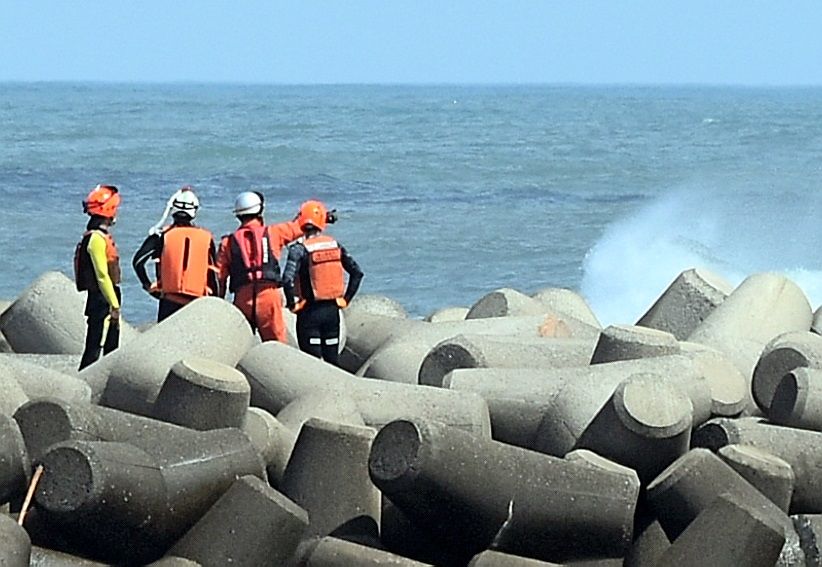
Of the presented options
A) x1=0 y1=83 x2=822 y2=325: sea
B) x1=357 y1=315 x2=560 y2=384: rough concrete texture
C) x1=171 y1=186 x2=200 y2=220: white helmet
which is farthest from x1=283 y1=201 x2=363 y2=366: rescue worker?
x1=0 y1=83 x2=822 y2=325: sea

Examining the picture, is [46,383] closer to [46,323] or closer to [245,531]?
[245,531]

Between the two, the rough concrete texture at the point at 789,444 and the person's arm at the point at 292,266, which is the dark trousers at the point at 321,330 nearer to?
the person's arm at the point at 292,266

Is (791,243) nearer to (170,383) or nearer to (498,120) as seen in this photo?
(170,383)

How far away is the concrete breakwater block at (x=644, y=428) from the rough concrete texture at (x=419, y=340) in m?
1.63

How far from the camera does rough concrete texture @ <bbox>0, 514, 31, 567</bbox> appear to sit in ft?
16.4

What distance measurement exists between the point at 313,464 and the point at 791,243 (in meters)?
17.9

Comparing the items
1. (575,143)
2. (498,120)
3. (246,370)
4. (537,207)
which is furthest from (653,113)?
(246,370)

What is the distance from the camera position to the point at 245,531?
5371 mm

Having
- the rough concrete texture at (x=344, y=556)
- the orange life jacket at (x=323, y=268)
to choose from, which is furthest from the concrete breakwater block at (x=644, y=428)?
the orange life jacket at (x=323, y=268)

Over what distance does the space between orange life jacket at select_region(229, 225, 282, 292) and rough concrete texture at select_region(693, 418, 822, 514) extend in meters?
3.51

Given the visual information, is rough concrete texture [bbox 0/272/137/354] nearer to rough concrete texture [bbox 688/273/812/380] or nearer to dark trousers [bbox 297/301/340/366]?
dark trousers [bbox 297/301/340/366]

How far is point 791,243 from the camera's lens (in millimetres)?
22719

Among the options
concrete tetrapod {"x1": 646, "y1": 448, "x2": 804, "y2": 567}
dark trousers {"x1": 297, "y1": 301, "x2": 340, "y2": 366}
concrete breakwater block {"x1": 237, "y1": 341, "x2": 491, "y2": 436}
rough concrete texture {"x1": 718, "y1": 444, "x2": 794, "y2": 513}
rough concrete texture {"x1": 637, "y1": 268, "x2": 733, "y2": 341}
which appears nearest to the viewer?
concrete tetrapod {"x1": 646, "y1": 448, "x2": 804, "y2": 567}

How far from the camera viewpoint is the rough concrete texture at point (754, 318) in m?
8.42
